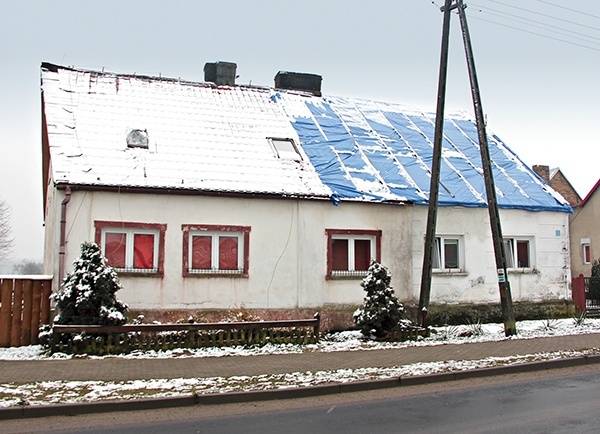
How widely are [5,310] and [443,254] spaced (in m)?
11.0

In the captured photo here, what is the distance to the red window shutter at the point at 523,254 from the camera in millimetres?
18812

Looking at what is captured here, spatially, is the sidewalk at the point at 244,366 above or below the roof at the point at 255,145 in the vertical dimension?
below

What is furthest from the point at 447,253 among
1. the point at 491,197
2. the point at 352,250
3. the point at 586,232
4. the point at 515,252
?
the point at 586,232

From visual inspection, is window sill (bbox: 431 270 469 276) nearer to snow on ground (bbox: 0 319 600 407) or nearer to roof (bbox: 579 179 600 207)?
snow on ground (bbox: 0 319 600 407)

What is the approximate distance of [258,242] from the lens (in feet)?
50.8

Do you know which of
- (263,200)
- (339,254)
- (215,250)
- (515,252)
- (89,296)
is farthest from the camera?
(515,252)

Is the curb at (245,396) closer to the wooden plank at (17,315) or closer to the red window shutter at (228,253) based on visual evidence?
the wooden plank at (17,315)

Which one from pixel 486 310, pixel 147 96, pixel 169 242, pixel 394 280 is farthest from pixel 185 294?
pixel 486 310

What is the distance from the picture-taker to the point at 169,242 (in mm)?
14734

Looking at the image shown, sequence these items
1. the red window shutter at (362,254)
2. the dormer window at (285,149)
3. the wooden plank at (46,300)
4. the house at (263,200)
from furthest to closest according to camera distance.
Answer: the dormer window at (285,149)
the red window shutter at (362,254)
the house at (263,200)
the wooden plank at (46,300)

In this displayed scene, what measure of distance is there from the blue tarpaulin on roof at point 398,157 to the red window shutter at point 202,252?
3.53 meters

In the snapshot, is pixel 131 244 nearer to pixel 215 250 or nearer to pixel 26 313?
pixel 215 250

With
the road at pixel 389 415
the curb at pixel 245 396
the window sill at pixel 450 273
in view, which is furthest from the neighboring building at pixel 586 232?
the road at pixel 389 415

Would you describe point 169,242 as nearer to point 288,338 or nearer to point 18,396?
point 288,338
